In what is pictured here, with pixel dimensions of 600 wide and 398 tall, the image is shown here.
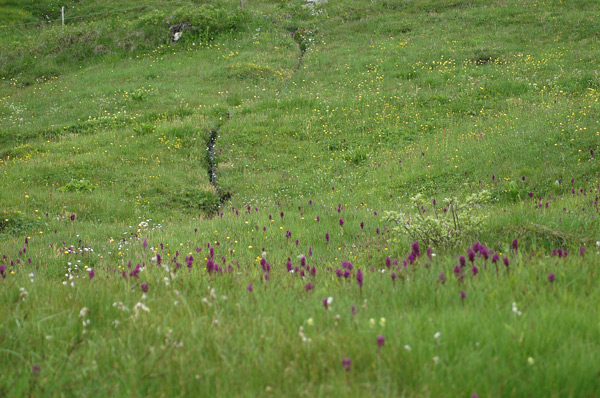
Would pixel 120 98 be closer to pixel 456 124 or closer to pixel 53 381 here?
pixel 456 124

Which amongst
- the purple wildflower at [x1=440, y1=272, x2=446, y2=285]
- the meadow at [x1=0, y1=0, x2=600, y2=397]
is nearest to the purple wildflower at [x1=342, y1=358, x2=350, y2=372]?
the meadow at [x1=0, y1=0, x2=600, y2=397]

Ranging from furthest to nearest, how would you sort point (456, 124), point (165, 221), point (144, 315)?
point (456, 124), point (165, 221), point (144, 315)

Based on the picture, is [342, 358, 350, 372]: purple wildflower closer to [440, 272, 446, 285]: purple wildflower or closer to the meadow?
the meadow

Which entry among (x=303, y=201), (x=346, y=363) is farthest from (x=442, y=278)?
(x=303, y=201)

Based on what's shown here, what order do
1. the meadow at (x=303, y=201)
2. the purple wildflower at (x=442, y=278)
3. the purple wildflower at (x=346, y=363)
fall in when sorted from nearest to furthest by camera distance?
the purple wildflower at (x=346, y=363) < the meadow at (x=303, y=201) < the purple wildflower at (x=442, y=278)

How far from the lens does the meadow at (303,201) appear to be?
9.30 ft

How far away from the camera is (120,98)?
20438mm

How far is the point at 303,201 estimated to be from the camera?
38.5 ft

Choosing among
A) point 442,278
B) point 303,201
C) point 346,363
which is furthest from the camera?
point 303,201

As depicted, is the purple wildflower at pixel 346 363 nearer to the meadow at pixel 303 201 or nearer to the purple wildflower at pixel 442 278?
the meadow at pixel 303 201

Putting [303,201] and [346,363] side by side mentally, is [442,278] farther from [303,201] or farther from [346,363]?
[303,201]

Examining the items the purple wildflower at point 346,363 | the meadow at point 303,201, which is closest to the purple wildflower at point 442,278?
the meadow at point 303,201

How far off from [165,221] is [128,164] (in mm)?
4155

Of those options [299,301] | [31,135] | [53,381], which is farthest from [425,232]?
[31,135]
